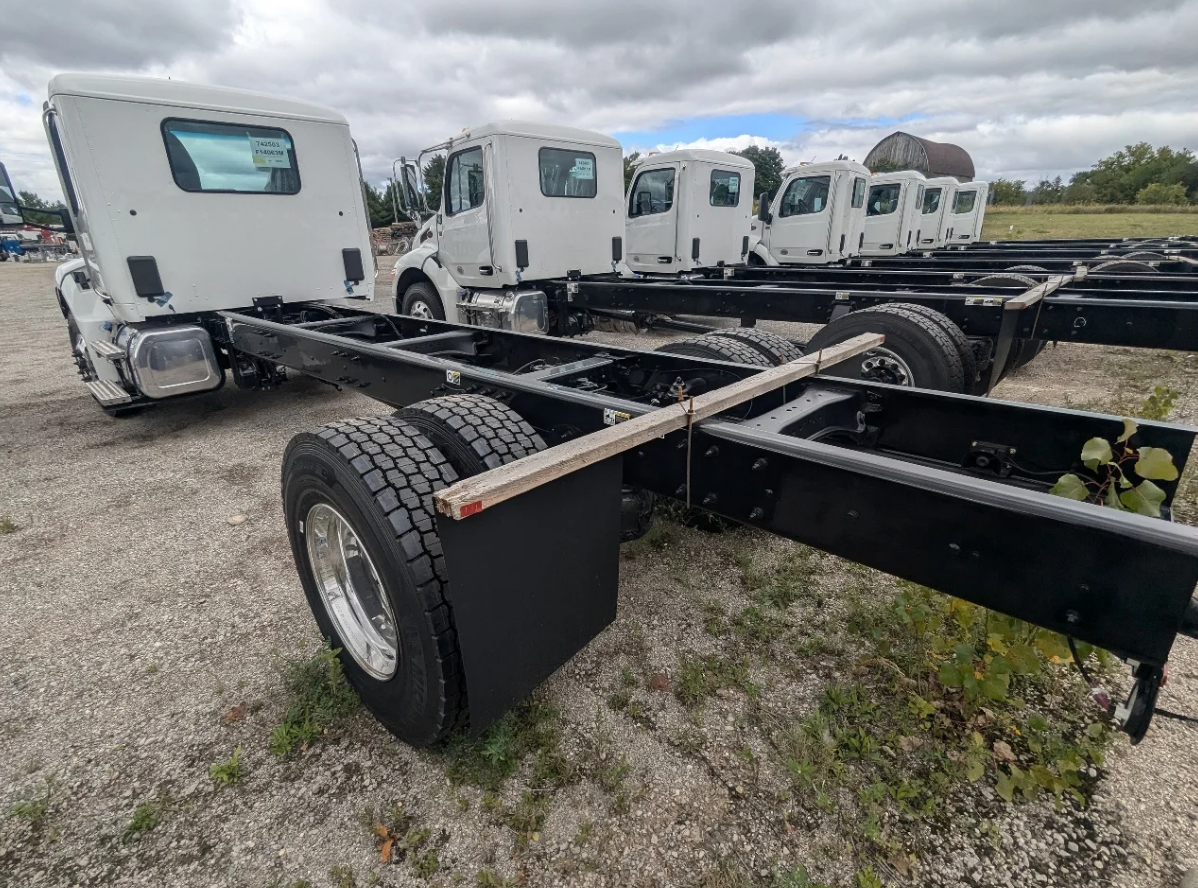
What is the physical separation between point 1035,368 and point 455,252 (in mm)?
7376

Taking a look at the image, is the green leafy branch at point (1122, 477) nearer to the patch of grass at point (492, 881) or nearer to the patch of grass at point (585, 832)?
the patch of grass at point (585, 832)

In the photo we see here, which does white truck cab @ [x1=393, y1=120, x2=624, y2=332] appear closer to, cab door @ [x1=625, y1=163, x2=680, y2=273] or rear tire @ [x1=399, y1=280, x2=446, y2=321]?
rear tire @ [x1=399, y1=280, x2=446, y2=321]

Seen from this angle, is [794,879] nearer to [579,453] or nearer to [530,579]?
[530,579]

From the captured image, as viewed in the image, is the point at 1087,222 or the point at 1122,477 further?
the point at 1087,222

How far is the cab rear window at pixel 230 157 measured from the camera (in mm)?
4770

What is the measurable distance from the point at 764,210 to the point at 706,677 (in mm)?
11708

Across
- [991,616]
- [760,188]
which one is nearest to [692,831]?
[991,616]

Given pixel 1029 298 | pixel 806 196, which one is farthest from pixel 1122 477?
pixel 806 196

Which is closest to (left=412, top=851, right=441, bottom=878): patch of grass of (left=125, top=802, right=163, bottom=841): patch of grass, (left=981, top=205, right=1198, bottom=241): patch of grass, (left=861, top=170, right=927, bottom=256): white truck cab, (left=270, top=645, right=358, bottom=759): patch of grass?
(left=270, top=645, right=358, bottom=759): patch of grass

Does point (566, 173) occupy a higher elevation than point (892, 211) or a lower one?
higher

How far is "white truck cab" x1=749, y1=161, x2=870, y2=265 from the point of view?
11578 millimetres

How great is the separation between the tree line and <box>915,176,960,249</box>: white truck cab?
36356 mm

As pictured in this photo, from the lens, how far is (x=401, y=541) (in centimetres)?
168

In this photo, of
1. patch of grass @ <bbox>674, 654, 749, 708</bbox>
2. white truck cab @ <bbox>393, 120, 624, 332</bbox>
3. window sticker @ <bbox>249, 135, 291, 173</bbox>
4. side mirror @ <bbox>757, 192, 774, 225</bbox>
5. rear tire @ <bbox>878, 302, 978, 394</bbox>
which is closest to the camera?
patch of grass @ <bbox>674, 654, 749, 708</bbox>
